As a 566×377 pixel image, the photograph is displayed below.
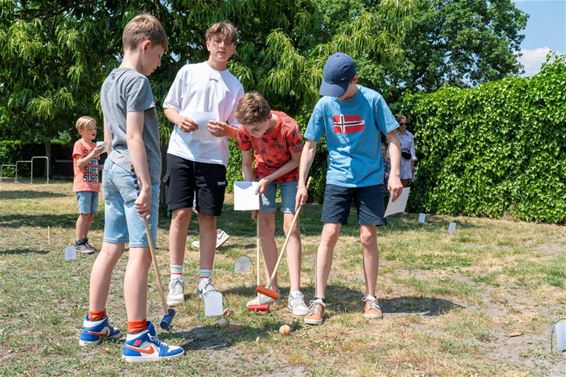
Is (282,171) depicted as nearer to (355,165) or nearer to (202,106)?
(355,165)

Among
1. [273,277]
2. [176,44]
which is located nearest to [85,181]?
[176,44]

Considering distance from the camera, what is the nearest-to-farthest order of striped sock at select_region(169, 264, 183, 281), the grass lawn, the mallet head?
the grass lawn
the mallet head
striped sock at select_region(169, 264, 183, 281)

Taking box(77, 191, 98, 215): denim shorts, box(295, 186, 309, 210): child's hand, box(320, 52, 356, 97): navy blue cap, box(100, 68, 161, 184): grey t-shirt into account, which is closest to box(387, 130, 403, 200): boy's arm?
box(320, 52, 356, 97): navy blue cap

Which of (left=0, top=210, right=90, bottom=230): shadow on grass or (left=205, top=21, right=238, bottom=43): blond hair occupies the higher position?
(left=205, top=21, right=238, bottom=43): blond hair

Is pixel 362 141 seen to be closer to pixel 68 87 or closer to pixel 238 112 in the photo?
pixel 238 112

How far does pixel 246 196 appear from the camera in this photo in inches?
180

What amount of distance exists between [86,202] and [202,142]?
3193 mm

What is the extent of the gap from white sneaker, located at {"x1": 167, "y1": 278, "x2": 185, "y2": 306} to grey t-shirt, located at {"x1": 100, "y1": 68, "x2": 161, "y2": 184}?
1298 mm

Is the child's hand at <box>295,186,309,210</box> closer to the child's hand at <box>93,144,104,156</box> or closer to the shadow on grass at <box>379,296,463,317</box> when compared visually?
the shadow on grass at <box>379,296,463,317</box>

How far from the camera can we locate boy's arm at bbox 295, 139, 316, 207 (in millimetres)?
4371

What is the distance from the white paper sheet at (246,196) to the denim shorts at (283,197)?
8cm

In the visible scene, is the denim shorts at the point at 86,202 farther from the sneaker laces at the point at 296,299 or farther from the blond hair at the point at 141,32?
the blond hair at the point at 141,32

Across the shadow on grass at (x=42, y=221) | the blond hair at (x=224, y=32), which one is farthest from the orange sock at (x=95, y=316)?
the shadow on grass at (x=42, y=221)

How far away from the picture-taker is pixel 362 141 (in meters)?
4.40
